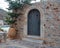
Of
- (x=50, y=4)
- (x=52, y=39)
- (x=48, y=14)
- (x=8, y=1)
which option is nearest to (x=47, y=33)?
(x=52, y=39)

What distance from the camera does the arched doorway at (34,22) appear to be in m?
7.88

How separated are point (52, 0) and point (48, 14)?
2.56 feet

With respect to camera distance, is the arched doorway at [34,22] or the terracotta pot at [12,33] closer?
the arched doorway at [34,22]

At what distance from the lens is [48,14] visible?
6.81 metres

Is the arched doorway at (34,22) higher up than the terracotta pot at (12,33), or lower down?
higher up

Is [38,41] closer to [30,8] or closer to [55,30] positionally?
[55,30]

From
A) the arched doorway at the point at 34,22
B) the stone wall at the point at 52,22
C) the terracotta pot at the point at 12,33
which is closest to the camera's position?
the stone wall at the point at 52,22

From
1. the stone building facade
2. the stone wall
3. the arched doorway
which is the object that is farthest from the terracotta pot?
the stone wall

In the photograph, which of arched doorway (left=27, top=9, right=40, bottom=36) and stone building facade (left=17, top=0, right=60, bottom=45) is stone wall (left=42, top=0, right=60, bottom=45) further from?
arched doorway (left=27, top=9, right=40, bottom=36)

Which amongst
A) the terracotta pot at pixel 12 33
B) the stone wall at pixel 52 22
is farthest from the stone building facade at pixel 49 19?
the terracotta pot at pixel 12 33

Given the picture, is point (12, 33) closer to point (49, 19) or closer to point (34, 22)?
point (34, 22)

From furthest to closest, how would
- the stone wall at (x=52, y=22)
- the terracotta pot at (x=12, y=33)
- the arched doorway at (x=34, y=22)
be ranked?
the terracotta pot at (x=12, y=33) < the arched doorway at (x=34, y=22) < the stone wall at (x=52, y=22)

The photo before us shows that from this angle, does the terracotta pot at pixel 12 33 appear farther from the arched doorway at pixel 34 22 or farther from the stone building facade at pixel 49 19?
the stone building facade at pixel 49 19

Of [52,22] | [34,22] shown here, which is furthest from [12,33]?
[52,22]
